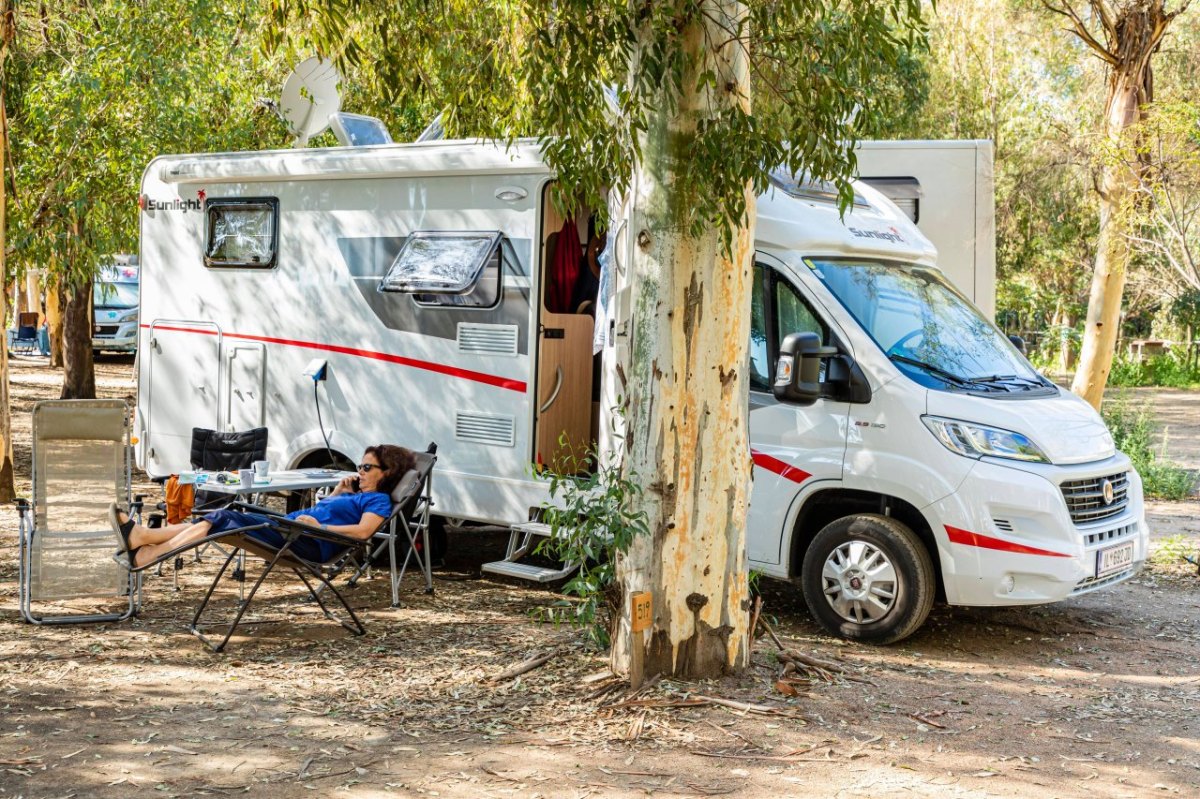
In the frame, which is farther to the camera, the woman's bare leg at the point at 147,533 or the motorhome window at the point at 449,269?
the motorhome window at the point at 449,269

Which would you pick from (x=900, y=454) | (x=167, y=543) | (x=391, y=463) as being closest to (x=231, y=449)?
(x=391, y=463)

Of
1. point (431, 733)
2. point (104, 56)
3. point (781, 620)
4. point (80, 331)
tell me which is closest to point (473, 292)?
point (781, 620)

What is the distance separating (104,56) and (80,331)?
6800mm

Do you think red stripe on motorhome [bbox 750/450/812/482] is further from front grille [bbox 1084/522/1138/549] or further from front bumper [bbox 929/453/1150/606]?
front grille [bbox 1084/522/1138/549]

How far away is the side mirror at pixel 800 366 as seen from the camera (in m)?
6.49

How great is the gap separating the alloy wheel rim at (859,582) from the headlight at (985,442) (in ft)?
2.21

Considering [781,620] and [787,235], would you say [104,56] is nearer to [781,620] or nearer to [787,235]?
[787,235]

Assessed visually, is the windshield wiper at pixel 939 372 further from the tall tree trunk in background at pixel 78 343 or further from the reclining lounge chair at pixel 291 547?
the tall tree trunk in background at pixel 78 343

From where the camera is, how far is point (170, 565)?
8594 mm

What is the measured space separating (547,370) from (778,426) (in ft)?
5.15

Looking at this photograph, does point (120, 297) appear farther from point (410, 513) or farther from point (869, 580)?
point (869, 580)

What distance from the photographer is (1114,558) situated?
673 centimetres

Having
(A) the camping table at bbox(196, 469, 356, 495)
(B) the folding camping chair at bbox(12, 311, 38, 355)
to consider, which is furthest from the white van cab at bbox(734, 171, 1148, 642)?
(B) the folding camping chair at bbox(12, 311, 38, 355)

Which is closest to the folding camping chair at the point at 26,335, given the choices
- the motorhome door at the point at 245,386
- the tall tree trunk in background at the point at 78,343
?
the tall tree trunk in background at the point at 78,343
